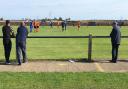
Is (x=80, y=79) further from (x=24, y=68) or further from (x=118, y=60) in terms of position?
(x=118, y=60)

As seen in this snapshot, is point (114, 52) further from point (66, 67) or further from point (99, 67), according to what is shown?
point (66, 67)

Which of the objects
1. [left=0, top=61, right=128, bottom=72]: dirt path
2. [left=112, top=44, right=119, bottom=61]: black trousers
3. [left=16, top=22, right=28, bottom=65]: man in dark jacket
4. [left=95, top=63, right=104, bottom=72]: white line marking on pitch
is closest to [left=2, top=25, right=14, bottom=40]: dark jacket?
[left=16, top=22, right=28, bottom=65]: man in dark jacket

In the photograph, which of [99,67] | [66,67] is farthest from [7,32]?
[99,67]

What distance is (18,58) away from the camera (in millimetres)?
17031

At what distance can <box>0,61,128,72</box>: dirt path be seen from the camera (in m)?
15.5

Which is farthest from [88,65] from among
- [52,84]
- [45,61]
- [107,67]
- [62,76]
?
[52,84]

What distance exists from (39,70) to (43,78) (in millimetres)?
1970

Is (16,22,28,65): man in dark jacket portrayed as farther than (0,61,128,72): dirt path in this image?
Yes

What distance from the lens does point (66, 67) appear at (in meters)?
16.2

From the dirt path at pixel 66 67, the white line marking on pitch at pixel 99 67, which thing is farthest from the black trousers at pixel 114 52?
the white line marking on pitch at pixel 99 67

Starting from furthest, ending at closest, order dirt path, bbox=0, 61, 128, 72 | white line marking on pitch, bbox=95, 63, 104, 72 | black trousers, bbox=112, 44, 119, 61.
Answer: black trousers, bbox=112, 44, 119, 61, white line marking on pitch, bbox=95, 63, 104, 72, dirt path, bbox=0, 61, 128, 72

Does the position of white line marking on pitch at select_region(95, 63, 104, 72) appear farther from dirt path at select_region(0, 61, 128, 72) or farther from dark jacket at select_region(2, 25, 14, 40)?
dark jacket at select_region(2, 25, 14, 40)

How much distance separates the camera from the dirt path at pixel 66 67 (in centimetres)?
1547

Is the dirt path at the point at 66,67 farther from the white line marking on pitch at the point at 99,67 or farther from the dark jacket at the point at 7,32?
the dark jacket at the point at 7,32
